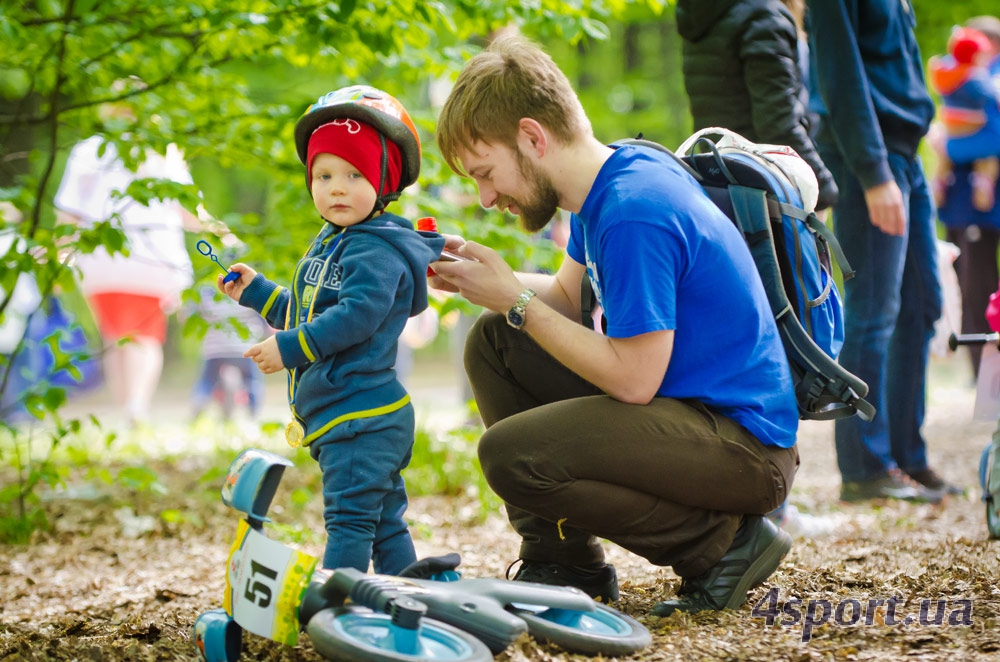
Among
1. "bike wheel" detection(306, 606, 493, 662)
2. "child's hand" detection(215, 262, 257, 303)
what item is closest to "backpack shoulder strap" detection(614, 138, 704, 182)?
"child's hand" detection(215, 262, 257, 303)

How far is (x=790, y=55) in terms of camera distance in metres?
3.48

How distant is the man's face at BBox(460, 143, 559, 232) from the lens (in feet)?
8.38

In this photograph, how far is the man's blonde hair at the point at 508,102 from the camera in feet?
8.25

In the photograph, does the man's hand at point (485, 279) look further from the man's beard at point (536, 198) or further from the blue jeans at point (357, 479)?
the blue jeans at point (357, 479)

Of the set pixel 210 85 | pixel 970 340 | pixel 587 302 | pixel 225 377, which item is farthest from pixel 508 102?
pixel 225 377

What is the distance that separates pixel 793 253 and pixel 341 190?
1152 mm

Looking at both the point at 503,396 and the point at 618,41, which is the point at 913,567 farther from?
the point at 618,41

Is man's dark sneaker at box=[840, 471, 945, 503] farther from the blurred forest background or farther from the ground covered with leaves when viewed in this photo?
the blurred forest background

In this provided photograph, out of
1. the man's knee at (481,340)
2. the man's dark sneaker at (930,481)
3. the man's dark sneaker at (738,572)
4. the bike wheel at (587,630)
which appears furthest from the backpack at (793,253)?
the man's dark sneaker at (930,481)

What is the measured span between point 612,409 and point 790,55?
172 centimetres

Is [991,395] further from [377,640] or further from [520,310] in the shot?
[377,640]

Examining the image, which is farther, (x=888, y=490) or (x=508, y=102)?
(x=888, y=490)

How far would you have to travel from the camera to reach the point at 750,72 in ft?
11.4

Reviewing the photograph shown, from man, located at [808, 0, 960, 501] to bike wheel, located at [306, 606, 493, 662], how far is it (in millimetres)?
2566
